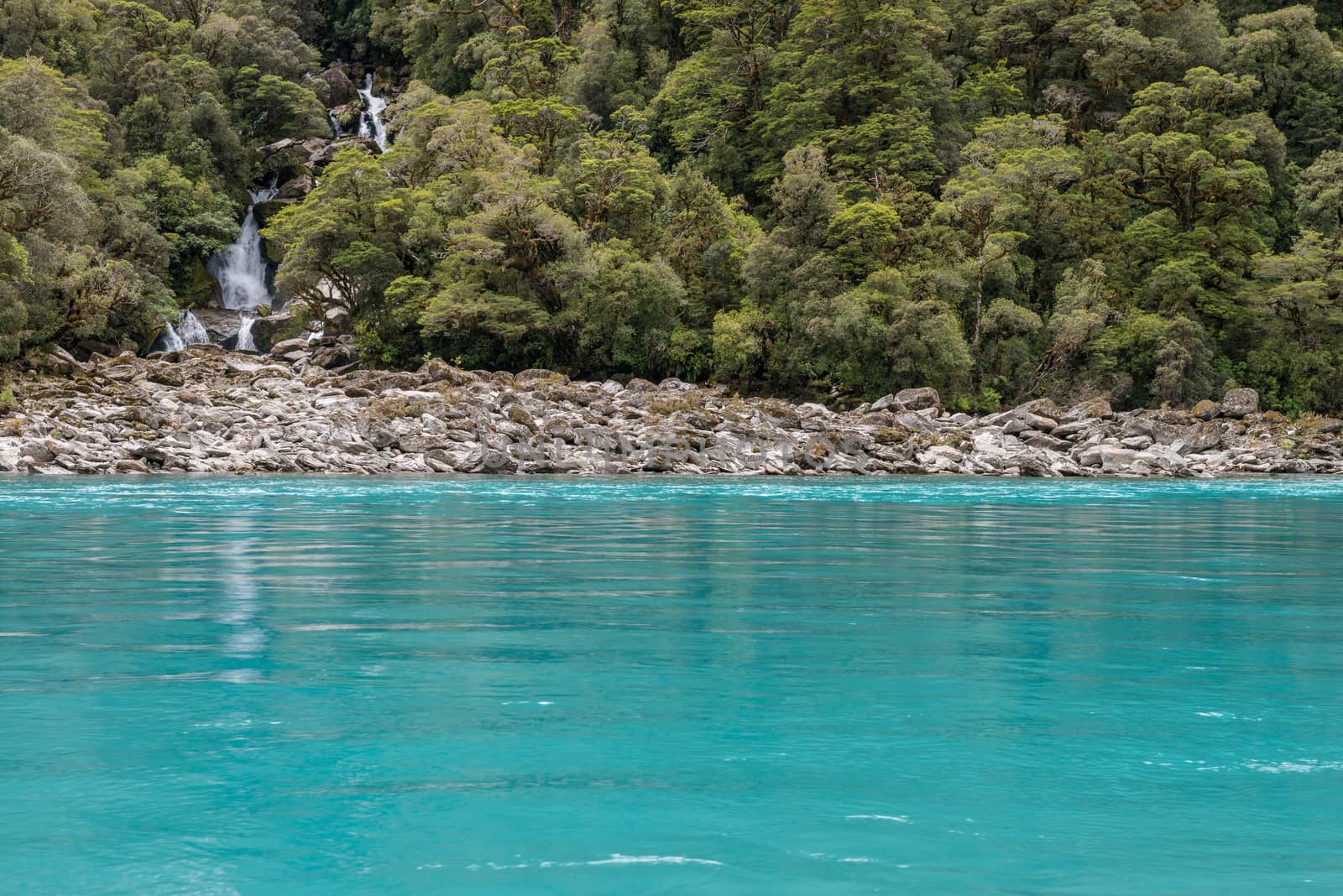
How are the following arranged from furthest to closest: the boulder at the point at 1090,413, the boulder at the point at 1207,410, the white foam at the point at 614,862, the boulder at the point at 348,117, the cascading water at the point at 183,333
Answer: the boulder at the point at 348,117, the cascading water at the point at 183,333, the boulder at the point at 1207,410, the boulder at the point at 1090,413, the white foam at the point at 614,862

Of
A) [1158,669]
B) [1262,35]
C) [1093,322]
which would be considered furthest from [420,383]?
[1262,35]

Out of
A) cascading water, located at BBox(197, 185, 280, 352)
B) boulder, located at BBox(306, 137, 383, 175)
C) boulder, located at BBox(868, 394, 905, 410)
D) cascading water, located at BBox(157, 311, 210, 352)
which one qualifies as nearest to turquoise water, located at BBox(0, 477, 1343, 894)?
boulder, located at BBox(868, 394, 905, 410)

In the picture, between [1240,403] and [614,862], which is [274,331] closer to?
[1240,403]

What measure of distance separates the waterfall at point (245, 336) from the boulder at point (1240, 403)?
3436 cm

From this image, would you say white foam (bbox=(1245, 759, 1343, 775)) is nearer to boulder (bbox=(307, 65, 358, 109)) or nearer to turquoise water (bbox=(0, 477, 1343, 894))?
turquoise water (bbox=(0, 477, 1343, 894))

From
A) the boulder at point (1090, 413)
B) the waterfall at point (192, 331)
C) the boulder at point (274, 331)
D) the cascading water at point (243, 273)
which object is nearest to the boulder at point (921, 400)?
the boulder at point (1090, 413)

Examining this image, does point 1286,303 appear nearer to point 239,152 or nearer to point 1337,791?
point 1337,791

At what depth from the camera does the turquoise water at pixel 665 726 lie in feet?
8.15

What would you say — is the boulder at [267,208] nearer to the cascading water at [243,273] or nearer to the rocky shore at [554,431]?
the cascading water at [243,273]

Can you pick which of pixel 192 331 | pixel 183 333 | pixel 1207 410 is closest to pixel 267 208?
pixel 192 331

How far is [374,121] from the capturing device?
62.2 m

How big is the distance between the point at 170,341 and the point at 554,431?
72.2ft

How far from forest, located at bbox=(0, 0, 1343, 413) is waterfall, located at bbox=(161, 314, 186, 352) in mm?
575

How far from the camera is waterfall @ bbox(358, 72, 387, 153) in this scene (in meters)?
59.8
